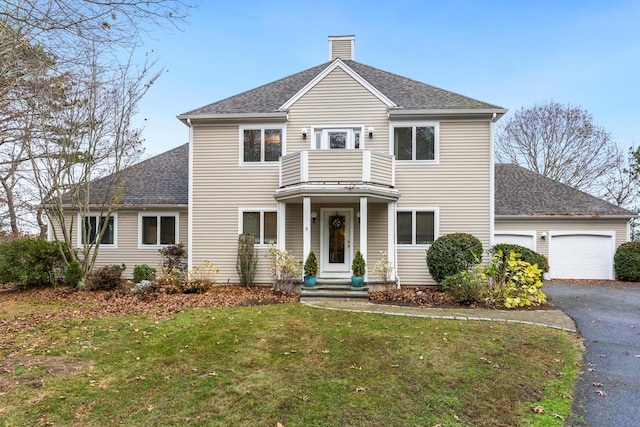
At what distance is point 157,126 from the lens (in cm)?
1369

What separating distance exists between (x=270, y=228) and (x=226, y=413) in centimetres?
874

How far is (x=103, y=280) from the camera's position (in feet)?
35.4

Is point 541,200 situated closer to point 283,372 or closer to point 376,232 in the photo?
point 376,232

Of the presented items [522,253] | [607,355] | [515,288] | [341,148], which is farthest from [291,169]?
[607,355]

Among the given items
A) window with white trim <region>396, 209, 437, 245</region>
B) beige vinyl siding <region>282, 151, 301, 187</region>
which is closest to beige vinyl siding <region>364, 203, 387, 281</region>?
window with white trim <region>396, 209, 437, 245</region>

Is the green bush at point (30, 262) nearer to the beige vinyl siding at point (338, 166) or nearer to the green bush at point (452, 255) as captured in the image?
the beige vinyl siding at point (338, 166)

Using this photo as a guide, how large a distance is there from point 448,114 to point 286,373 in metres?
10.1

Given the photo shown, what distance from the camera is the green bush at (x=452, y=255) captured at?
33.9 ft

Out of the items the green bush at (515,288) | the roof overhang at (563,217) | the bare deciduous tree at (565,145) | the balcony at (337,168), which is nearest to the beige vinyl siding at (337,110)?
the balcony at (337,168)

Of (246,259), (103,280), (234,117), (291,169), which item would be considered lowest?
(103,280)

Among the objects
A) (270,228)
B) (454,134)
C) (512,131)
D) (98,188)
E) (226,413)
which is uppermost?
(512,131)

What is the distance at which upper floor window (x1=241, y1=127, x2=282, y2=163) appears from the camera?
40.1ft

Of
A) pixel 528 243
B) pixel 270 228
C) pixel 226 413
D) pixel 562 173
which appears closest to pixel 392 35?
pixel 270 228

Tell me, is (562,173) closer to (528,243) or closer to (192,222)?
(528,243)
